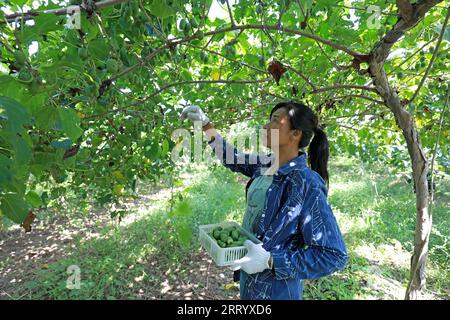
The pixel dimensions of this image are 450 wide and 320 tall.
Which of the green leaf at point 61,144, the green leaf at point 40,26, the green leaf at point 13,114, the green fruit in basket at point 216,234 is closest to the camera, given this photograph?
the green leaf at point 13,114

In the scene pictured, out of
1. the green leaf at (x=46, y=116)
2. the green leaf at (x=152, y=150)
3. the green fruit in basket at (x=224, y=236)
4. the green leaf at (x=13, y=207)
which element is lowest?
the green fruit in basket at (x=224, y=236)

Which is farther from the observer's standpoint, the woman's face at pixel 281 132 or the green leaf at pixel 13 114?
the woman's face at pixel 281 132

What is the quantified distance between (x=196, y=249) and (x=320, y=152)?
2.76 metres

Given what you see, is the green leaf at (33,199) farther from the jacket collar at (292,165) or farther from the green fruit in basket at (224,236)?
the jacket collar at (292,165)

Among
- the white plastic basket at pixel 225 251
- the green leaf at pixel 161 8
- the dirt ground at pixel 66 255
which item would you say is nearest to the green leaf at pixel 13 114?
the green leaf at pixel 161 8

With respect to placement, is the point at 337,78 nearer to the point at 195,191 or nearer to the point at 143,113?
the point at 143,113

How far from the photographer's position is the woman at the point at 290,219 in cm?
143

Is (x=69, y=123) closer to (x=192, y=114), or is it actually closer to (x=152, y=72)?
(x=152, y=72)

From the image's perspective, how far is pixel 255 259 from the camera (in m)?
1.47

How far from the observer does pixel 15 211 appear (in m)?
0.79

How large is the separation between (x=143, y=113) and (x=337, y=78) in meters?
1.58

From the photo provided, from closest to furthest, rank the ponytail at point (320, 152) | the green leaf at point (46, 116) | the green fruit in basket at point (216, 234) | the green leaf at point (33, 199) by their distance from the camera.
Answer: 1. the green leaf at point (46, 116)
2. the green leaf at point (33, 199)
3. the green fruit in basket at point (216, 234)
4. the ponytail at point (320, 152)

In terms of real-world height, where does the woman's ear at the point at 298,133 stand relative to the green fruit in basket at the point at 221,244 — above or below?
above
